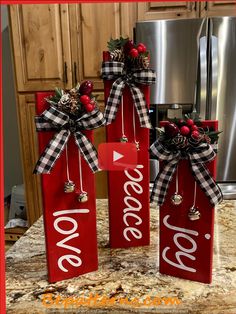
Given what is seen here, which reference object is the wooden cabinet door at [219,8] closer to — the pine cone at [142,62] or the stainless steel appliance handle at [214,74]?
the stainless steel appliance handle at [214,74]

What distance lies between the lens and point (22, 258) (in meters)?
0.81

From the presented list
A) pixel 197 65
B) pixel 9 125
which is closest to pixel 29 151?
pixel 9 125

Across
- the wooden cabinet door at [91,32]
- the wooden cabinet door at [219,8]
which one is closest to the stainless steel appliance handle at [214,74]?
the wooden cabinet door at [219,8]

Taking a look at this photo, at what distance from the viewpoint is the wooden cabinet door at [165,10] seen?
6.44 ft

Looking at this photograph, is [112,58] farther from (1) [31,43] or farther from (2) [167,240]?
(1) [31,43]

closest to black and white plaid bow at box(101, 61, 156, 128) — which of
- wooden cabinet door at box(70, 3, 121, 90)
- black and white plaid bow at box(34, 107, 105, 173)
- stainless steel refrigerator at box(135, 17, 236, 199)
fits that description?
black and white plaid bow at box(34, 107, 105, 173)

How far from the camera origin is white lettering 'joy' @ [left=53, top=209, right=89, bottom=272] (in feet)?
2.40

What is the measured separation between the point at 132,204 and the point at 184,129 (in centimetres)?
31

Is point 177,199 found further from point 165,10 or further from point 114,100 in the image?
point 165,10

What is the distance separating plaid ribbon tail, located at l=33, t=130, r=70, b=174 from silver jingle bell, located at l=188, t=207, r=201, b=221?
31 cm

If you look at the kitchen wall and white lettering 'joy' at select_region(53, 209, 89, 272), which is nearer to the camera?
white lettering 'joy' at select_region(53, 209, 89, 272)

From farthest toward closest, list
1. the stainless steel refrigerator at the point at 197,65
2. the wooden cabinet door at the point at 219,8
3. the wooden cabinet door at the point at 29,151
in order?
1. the wooden cabinet door at the point at 29,151
2. the wooden cabinet door at the point at 219,8
3. the stainless steel refrigerator at the point at 197,65

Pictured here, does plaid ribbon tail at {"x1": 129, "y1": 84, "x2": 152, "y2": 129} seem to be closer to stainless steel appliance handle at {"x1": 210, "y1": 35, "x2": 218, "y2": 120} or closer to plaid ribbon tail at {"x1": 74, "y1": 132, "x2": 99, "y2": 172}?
plaid ribbon tail at {"x1": 74, "y1": 132, "x2": 99, "y2": 172}

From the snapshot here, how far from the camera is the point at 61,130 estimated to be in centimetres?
69
